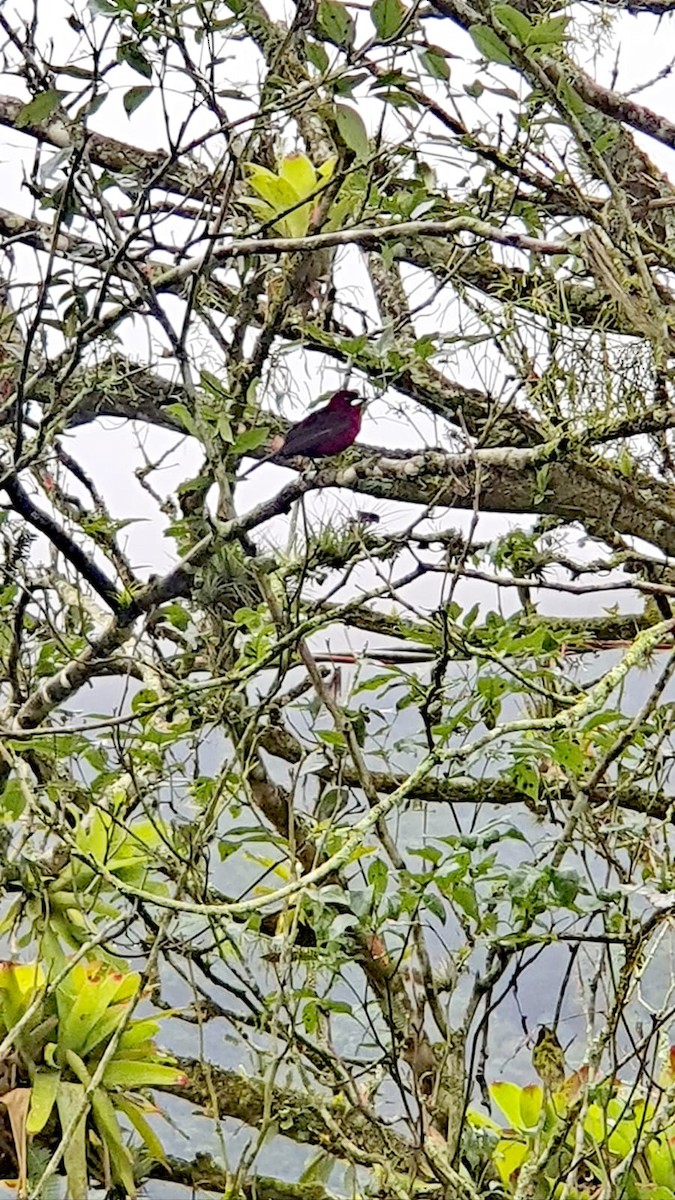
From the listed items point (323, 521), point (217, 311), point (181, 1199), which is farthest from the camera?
point (181, 1199)

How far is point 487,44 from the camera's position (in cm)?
57

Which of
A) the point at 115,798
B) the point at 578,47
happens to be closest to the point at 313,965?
the point at 115,798

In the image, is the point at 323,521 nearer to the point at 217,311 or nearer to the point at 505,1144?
the point at 217,311

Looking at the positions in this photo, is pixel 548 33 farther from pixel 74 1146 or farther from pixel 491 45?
pixel 74 1146

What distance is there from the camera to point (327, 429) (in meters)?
0.61

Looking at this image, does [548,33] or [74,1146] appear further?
[74,1146]

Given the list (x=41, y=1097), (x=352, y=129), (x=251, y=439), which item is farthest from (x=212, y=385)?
(x=41, y=1097)

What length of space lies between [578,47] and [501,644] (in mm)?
592

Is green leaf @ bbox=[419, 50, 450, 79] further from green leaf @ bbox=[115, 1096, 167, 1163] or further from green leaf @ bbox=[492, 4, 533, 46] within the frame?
green leaf @ bbox=[115, 1096, 167, 1163]

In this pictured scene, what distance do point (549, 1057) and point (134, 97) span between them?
64cm

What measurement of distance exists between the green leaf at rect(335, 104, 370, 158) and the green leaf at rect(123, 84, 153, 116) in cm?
10

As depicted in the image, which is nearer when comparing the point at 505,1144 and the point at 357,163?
the point at 357,163

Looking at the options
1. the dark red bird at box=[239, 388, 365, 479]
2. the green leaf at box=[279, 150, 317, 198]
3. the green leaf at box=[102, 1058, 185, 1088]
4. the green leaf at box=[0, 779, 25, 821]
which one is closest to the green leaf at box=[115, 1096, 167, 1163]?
the green leaf at box=[102, 1058, 185, 1088]

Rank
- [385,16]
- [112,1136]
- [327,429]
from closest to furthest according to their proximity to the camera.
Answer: [385,16] < [327,429] < [112,1136]
